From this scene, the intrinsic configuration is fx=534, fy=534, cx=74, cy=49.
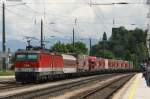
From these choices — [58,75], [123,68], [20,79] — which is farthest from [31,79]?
[123,68]

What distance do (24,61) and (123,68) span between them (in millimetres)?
91484

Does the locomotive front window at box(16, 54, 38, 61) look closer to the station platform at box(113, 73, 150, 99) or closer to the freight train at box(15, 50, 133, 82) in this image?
the freight train at box(15, 50, 133, 82)

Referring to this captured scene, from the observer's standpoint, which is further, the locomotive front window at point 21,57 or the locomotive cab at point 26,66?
the locomotive front window at point 21,57

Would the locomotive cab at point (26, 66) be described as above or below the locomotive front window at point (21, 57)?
below

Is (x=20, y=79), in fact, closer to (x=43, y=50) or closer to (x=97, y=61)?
(x=43, y=50)

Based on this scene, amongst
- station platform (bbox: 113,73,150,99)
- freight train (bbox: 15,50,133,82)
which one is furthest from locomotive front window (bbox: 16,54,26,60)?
station platform (bbox: 113,73,150,99)

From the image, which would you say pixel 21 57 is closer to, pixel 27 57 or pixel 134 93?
pixel 27 57

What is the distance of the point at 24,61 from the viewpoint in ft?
156

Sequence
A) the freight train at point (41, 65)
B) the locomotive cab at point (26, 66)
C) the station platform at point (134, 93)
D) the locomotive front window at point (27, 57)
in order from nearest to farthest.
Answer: the station platform at point (134, 93)
the locomotive cab at point (26, 66)
the freight train at point (41, 65)
the locomotive front window at point (27, 57)

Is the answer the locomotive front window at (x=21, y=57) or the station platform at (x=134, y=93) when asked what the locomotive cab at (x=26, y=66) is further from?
the station platform at (x=134, y=93)

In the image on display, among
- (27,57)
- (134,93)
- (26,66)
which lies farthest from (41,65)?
(134,93)

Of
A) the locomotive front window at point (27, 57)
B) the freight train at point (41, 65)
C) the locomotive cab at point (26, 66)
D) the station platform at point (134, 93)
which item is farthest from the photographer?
the locomotive front window at point (27, 57)

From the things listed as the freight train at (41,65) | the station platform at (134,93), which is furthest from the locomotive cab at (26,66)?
the station platform at (134,93)

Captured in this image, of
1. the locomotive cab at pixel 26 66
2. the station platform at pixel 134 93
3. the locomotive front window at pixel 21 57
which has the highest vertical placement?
the locomotive front window at pixel 21 57
